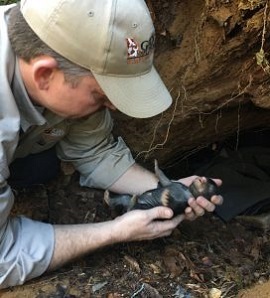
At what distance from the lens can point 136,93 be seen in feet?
6.14

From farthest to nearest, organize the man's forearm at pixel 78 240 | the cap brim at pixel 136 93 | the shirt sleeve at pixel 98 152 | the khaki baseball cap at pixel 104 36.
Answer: the shirt sleeve at pixel 98 152, the man's forearm at pixel 78 240, the cap brim at pixel 136 93, the khaki baseball cap at pixel 104 36

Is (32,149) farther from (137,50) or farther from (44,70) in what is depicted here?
(137,50)

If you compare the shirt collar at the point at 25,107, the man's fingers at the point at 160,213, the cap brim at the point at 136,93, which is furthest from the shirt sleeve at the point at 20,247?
the cap brim at the point at 136,93

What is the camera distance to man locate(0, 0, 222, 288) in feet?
5.74

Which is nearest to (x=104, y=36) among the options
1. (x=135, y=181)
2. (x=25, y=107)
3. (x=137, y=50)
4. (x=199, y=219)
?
(x=137, y=50)

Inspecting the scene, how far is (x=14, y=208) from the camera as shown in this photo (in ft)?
8.35

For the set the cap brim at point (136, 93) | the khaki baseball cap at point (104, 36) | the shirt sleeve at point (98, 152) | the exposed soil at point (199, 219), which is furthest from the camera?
the shirt sleeve at point (98, 152)

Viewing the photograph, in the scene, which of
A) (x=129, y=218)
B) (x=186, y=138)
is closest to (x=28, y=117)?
(x=129, y=218)

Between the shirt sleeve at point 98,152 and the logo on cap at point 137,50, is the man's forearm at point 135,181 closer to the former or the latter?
the shirt sleeve at point 98,152

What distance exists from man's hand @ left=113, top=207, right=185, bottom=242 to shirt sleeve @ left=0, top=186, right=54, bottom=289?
0.82 ft

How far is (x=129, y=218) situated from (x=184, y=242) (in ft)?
1.50

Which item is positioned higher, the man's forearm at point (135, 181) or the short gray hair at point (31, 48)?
the short gray hair at point (31, 48)

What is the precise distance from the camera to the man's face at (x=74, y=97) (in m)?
1.84

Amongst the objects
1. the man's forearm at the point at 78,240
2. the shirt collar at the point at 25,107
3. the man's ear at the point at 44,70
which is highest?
the man's ear at the point at 44,70
